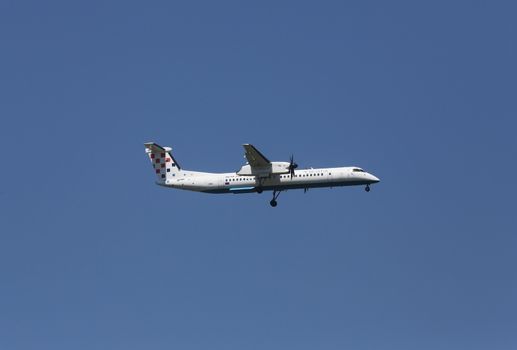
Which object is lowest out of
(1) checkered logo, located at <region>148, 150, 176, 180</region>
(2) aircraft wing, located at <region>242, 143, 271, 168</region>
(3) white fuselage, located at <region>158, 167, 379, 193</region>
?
(3) white fuselage, located at <region>158, 167, 379, 193</region>

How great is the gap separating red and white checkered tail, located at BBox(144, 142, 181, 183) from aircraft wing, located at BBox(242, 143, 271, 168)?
314 inches

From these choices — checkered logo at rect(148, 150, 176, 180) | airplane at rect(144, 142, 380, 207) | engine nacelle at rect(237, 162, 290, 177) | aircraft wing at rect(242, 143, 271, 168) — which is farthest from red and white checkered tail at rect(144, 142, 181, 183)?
aircraft wing at rect(242, 143, 271, 168)

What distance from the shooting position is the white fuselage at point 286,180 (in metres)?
67.8

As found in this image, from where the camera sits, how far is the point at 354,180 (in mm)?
68500

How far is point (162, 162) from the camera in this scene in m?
72.2

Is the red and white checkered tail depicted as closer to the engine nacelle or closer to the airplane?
the airplane

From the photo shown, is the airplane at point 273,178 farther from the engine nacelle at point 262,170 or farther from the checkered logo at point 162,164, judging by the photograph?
the checkered logo at point 162,164

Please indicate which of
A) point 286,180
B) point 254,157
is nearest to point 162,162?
point 254,157

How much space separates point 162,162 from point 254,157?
9732 millimetres

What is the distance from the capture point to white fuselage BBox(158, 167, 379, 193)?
6775cm

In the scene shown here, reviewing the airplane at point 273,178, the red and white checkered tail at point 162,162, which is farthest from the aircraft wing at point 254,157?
the red and white checkered tail at point 162,162

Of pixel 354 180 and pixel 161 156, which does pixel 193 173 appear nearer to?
pixel 161 156

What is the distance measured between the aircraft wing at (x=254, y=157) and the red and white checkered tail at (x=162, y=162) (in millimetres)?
7974

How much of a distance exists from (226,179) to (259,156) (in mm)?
3961
